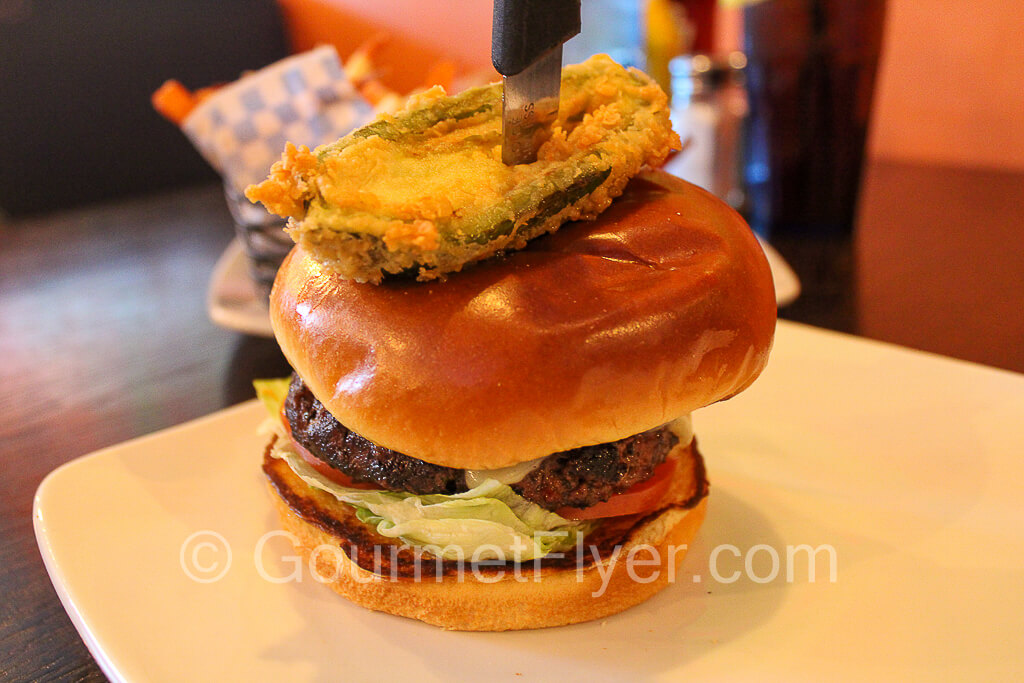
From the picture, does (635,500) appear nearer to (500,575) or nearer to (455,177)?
(500,575)

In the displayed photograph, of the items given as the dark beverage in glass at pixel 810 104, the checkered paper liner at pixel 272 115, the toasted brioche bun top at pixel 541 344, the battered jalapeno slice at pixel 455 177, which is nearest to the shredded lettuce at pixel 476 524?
the toasted brioche bun top at pixel 541 344

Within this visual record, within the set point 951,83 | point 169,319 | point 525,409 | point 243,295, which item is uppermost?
point 525,409

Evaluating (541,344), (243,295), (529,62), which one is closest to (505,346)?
(541,344)

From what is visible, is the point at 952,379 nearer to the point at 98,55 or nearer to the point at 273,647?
the point at 273,647

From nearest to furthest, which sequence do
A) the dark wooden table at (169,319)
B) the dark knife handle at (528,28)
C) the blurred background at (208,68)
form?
1. the dark knife handle at (528,28)
2. the dark wooden table at (169,319)
3. the blurred background at (208,68)

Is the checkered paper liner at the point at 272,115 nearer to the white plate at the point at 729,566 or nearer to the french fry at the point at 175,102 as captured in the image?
the french fry at the point at 175,102

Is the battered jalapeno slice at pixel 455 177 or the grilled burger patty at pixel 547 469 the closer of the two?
the battered jalapeno slice at pixel 455 177
